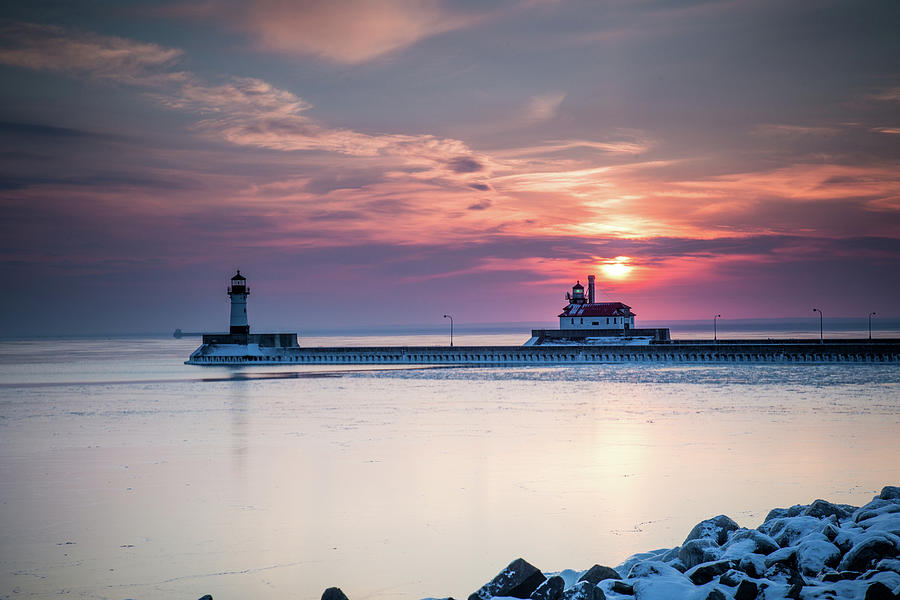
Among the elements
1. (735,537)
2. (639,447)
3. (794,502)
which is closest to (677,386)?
(639,447)

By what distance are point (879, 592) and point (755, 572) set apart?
159 cm

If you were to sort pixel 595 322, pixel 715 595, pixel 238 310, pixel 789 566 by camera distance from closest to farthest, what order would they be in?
pixel 715 595, pixel 789 566, pixel 238 310, pixel 595 322

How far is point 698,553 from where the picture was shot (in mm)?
8758

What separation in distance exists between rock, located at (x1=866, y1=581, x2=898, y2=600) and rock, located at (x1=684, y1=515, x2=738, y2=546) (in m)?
2.81

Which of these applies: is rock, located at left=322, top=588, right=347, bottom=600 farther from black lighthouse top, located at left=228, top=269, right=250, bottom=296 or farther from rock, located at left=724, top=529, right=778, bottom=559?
black lighthouse top, located at left=228, top=269, right=250, bottom=296

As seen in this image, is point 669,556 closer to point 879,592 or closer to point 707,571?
point 707,571

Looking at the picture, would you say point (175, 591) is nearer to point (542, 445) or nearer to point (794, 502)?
point (794, 502)

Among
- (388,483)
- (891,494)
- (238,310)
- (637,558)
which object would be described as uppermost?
(238,310)

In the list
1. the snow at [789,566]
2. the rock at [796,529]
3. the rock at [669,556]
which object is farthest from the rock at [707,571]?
the rock at [796,529]

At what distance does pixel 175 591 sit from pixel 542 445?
13.0 m

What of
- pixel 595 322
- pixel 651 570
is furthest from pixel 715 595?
pixel 595 322

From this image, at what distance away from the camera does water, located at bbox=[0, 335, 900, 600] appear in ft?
33.4

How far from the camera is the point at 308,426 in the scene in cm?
2556

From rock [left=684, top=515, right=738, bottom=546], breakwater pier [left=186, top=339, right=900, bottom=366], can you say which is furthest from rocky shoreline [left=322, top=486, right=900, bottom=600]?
breakwater pier [left=186, top=339, right=900, bottom=366]
